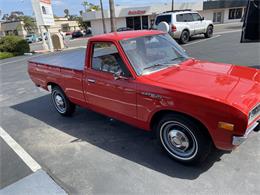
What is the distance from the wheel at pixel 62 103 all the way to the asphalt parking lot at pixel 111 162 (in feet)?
0.56

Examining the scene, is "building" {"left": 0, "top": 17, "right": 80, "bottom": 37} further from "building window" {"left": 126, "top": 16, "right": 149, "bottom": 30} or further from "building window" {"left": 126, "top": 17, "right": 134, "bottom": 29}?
"building window" {"left": 126, "top": 16, "right": 149, "bottom": 30}

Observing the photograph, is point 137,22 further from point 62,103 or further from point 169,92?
point 169,92

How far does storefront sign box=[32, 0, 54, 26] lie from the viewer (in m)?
17.3

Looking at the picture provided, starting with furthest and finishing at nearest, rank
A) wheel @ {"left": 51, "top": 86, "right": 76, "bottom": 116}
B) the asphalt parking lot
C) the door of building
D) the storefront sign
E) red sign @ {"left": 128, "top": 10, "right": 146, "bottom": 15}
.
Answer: the door of building, red sign @ {"left": 128, "top": 10, "right": 146, "bottom": 15}, the storefront sign, wheel @ {"left": 51, "top": 86, "right": 76, "bottom": 116}, the asphalt parking lot

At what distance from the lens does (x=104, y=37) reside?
12.4ft

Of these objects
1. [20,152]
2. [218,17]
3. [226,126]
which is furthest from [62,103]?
[218,17]

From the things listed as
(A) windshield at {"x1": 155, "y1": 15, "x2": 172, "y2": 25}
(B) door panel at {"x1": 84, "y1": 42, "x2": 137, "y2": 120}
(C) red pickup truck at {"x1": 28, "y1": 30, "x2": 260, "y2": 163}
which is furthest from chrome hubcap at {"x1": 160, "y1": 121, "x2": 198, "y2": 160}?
(A) windshield at {"x1": 155, "y1": 15, "x2": 172, "y2": 25}

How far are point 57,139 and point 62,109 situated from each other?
121 cm

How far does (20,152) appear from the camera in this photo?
3.90 metres

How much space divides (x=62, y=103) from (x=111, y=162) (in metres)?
2.43

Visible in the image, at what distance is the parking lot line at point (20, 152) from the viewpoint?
3461mm

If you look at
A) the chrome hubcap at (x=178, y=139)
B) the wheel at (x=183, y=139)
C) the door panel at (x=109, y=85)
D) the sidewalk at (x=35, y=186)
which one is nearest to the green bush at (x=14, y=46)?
the door panel at (x=109, y=85)

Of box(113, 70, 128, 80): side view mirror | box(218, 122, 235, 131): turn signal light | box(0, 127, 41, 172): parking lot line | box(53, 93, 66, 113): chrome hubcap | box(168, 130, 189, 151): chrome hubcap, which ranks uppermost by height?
box(113, 70, 128, 80): side view mirror

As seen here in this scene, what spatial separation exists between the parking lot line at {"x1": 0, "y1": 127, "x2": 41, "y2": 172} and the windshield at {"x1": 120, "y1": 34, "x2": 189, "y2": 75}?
2.19 metres
